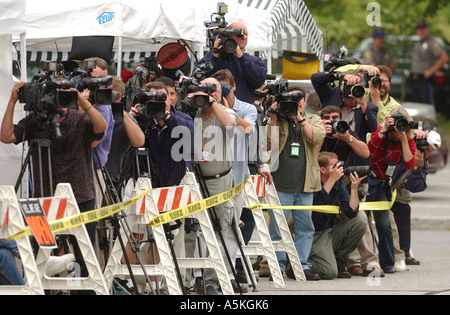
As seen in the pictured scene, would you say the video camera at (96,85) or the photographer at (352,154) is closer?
the video camera at (96,85)

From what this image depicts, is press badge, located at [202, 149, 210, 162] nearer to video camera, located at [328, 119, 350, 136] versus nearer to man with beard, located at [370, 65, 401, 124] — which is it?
video camera, located at [328, 119, 350, 136]

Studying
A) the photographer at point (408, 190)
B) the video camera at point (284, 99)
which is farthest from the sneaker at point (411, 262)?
the video camera at point (284, 99)

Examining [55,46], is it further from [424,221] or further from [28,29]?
[424,221]

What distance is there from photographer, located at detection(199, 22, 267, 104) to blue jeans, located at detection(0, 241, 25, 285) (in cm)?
329

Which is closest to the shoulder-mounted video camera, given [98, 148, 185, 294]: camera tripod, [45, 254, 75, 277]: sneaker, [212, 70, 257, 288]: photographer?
[212, 70, 257, 288]: photographer

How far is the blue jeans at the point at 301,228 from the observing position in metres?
10.7

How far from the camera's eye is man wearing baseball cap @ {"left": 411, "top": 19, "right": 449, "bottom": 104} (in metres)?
24.6

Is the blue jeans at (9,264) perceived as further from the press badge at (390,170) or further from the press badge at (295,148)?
the press badge at (390,170)

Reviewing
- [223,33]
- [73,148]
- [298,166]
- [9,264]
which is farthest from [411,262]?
[9,264]

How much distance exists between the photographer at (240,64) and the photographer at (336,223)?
1.25 meters

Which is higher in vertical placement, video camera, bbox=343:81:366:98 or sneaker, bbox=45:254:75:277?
video camera, bbox=343:81:366:98

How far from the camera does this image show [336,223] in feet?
36.6

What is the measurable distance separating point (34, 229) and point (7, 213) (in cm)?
23

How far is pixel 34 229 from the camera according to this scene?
6.97 meters
